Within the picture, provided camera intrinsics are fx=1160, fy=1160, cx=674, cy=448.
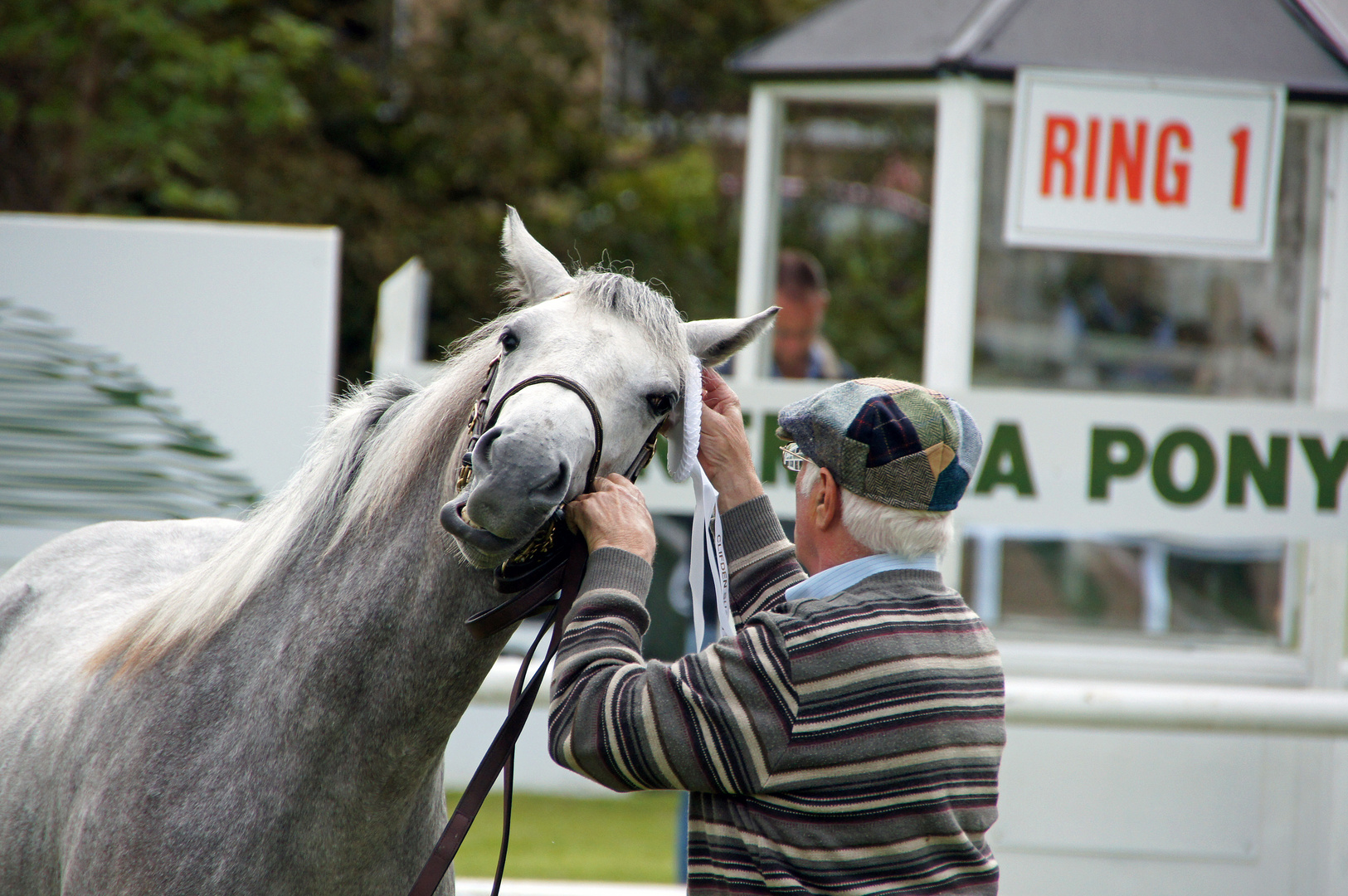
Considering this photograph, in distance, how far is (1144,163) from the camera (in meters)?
4.23

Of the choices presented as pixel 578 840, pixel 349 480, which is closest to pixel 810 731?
pixel 349 480

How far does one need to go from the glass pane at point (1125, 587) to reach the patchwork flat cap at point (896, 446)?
3.45m

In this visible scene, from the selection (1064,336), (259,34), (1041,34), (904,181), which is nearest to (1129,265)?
(1064,336)

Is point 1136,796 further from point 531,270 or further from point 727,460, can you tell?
point 531,270

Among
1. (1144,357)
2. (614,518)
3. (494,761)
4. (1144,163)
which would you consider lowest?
(494,761)

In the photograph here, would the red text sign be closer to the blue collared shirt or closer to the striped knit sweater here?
the blue collared shirt

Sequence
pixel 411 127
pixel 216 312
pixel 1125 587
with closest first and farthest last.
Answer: pixel 216 312
pixel 1125 587
pixel 411 127

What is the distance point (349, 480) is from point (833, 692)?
93 centimetres

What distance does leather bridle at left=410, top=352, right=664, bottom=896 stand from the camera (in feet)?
5.50

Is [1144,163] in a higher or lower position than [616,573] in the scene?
higher

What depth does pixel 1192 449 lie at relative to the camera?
407cm

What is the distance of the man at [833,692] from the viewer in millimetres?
1542

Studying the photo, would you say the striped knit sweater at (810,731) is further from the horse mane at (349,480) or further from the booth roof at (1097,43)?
the booth roof at (1097,43)

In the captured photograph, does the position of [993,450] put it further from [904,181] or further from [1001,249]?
[904,181]
